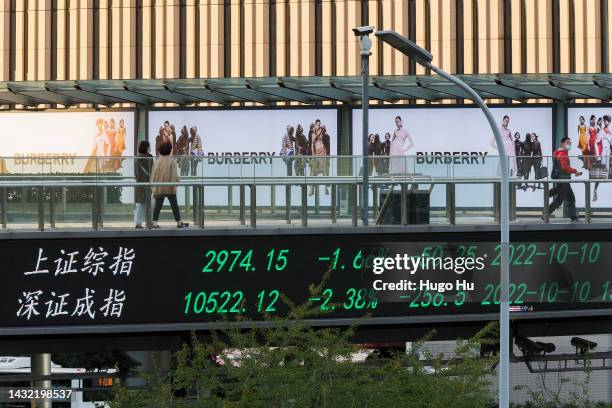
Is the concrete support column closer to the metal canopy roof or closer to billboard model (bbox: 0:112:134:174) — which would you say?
the metal canopy roof

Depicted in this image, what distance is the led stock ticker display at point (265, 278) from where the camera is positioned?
2028 cm

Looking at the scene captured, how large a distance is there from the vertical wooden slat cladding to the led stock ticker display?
25441 millimetres

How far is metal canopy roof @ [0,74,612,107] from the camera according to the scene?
3297 centimetres

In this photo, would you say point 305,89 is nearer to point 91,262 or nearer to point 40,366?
point 40,366

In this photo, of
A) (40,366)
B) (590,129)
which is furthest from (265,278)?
(590,129)

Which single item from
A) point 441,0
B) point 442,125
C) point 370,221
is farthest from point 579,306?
point 441,0

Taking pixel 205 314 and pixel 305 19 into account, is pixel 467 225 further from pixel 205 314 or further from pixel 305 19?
pixel 305 19

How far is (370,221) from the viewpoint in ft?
70.5

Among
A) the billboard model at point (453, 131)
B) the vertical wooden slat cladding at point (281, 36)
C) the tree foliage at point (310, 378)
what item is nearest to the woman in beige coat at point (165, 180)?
the tree foliage at point (310, 378)

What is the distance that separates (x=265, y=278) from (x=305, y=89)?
1397 centimetres

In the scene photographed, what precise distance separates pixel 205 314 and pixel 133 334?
4.17 ft

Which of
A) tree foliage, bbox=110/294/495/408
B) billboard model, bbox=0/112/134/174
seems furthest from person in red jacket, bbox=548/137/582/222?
billboard model, bbox=0/112/134/174

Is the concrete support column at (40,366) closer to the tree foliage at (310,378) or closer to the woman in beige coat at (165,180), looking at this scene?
the woman in beige coat at (165,180)

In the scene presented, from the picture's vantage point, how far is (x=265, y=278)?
20906mm
